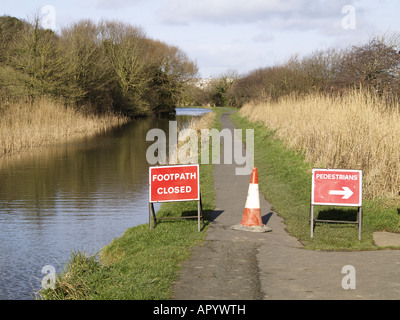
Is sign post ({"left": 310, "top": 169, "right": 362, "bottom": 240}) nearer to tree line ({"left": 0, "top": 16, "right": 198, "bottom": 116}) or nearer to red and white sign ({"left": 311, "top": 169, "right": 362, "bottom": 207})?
red and white sign ({"left": 311, "top": 169, "right": 362, "bottom": 207})

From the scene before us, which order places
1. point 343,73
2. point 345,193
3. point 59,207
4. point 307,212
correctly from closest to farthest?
point 345,193
point 307,212
point 59,207
point 343,73

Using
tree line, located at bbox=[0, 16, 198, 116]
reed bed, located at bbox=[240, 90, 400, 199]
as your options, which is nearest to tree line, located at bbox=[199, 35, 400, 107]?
reed bed, located at bbox=[240, 90, 400, 199]

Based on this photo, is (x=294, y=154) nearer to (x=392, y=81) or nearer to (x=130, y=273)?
(x=392, y=81)

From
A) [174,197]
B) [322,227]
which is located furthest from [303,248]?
[174,197]

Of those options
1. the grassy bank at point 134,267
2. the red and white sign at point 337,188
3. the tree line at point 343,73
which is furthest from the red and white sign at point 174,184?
the tree line at point 343,73

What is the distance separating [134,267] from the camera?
26.5 feet

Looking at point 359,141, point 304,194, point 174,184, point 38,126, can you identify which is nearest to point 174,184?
point 174,184

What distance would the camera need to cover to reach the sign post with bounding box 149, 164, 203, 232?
35.2 feet

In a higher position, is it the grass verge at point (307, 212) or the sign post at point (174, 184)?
the sign post at point (174, 184)

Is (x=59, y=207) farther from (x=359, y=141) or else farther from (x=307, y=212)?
(x=359, y=141)

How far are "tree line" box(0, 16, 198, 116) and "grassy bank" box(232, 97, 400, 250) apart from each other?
805 inches

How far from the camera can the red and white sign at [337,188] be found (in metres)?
10.3

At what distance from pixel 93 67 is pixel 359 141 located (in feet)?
124

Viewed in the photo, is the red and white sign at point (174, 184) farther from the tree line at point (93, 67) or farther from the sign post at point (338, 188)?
the tree line at point (93, 67)
